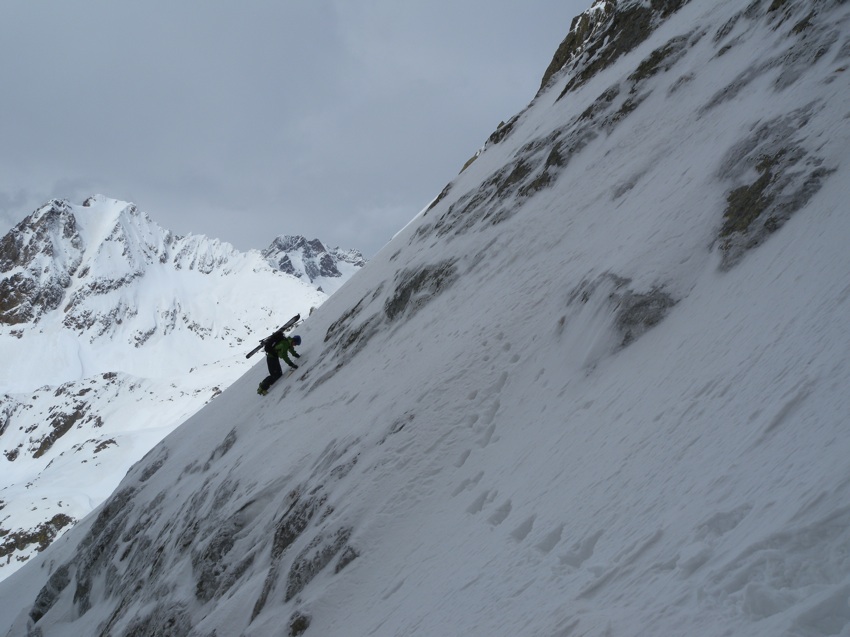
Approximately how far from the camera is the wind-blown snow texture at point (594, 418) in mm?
4211

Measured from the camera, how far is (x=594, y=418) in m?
6.94

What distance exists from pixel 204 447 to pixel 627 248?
15.3 meters

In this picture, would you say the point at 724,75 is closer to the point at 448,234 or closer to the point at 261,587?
the point at 448,234

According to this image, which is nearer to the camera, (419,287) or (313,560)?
(313,560)

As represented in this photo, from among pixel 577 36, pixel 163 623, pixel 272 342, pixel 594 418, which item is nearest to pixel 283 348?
pixel 272 342

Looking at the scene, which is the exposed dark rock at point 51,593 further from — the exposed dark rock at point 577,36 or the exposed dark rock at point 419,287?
the exposed dark rock at point 577,36

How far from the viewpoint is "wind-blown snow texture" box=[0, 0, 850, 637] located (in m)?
4.21

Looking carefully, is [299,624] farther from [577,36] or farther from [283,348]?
[577,36]

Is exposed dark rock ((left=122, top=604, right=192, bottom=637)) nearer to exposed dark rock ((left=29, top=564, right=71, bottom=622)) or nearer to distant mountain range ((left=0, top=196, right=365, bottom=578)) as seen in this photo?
exposed dark rock ((left=29, top=564, right=71, bottom=622))

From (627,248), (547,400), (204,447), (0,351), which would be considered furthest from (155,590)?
(0,351)

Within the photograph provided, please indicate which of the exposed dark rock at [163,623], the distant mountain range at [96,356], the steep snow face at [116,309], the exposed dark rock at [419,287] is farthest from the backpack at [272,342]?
the steep snow face at [116,309]

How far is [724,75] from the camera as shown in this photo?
1272 cm

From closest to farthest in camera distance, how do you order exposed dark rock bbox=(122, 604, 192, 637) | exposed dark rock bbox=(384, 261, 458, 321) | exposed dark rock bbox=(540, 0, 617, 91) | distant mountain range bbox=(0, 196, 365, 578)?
exposed dark rock bbox=(122, 604, 192, 637)
exposed dark rock bbox=(384, 261, 458, 321)
exposed dark rock bbox=(540, 0, 617, 91)
distant mountain range bbox=(0, 196, 365, 578)

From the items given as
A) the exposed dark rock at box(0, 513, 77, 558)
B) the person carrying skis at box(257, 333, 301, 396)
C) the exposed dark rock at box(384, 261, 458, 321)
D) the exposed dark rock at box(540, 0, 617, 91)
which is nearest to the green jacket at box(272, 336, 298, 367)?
the person carrying skis at box(257, 333, 301, 396)
